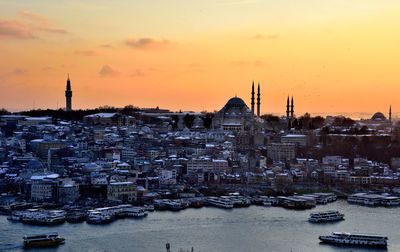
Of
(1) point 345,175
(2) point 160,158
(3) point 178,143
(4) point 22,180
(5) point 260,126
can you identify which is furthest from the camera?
(5) point 260,126

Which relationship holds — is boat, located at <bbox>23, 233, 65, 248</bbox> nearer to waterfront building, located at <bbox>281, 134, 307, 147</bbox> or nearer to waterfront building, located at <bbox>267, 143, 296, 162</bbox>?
waterfront building, located at <bbox>267, 143, 296, 162</bbox>

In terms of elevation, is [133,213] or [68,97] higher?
[68,97]

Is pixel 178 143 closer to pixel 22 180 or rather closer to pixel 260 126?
pixel 260 126

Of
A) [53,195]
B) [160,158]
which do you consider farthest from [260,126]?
[53,195]

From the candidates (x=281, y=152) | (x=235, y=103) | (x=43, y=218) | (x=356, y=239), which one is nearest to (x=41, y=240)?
(x=43, y=218)

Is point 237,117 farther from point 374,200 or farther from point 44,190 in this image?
point 44,190

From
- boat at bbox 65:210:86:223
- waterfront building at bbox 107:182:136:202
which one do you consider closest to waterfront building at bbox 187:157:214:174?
waterfront building at bbox 107:182:136:202

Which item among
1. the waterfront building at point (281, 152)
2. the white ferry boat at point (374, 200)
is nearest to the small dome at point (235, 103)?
the waterfront building at point (281, 152)
